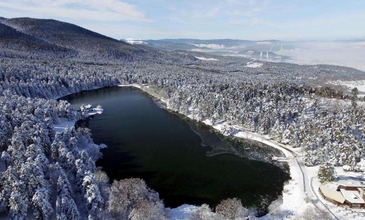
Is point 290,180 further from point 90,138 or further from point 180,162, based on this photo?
point 90,138

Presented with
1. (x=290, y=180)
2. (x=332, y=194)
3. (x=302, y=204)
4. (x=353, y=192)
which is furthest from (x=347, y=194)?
(x=290, y=180)

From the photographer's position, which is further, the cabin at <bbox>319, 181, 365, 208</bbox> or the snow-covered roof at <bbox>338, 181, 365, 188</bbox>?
the snow-covered roof at <bbox>338, 181, 365, 188</bbox>

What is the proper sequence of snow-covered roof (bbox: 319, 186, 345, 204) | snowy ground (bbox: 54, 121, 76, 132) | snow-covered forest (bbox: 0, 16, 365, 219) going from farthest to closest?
1. snowy ground (bbox: 54, 121, 76, 132)
2. snow-covered roof (bbox: 319, 186, 345, 204)
3. snow-covered forest (bbox: 0, 16, 365, 219)

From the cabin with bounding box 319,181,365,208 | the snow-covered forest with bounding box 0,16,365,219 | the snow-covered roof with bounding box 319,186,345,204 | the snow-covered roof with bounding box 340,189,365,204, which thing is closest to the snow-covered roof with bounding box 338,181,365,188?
the cabin with bounding box 319,181,365,208

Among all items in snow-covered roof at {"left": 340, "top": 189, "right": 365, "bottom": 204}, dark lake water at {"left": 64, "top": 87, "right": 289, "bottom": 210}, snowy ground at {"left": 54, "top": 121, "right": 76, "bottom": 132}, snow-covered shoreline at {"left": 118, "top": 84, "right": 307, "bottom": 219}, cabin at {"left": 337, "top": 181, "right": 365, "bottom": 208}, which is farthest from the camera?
snowy ground at {"left": 54, "top": 121, "right": 76, "bottom": 132}

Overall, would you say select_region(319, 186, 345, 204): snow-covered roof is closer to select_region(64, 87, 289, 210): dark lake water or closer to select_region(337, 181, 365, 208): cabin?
select_region(337, 181, 365, 208): cabin

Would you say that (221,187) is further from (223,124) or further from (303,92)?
(303,92)
